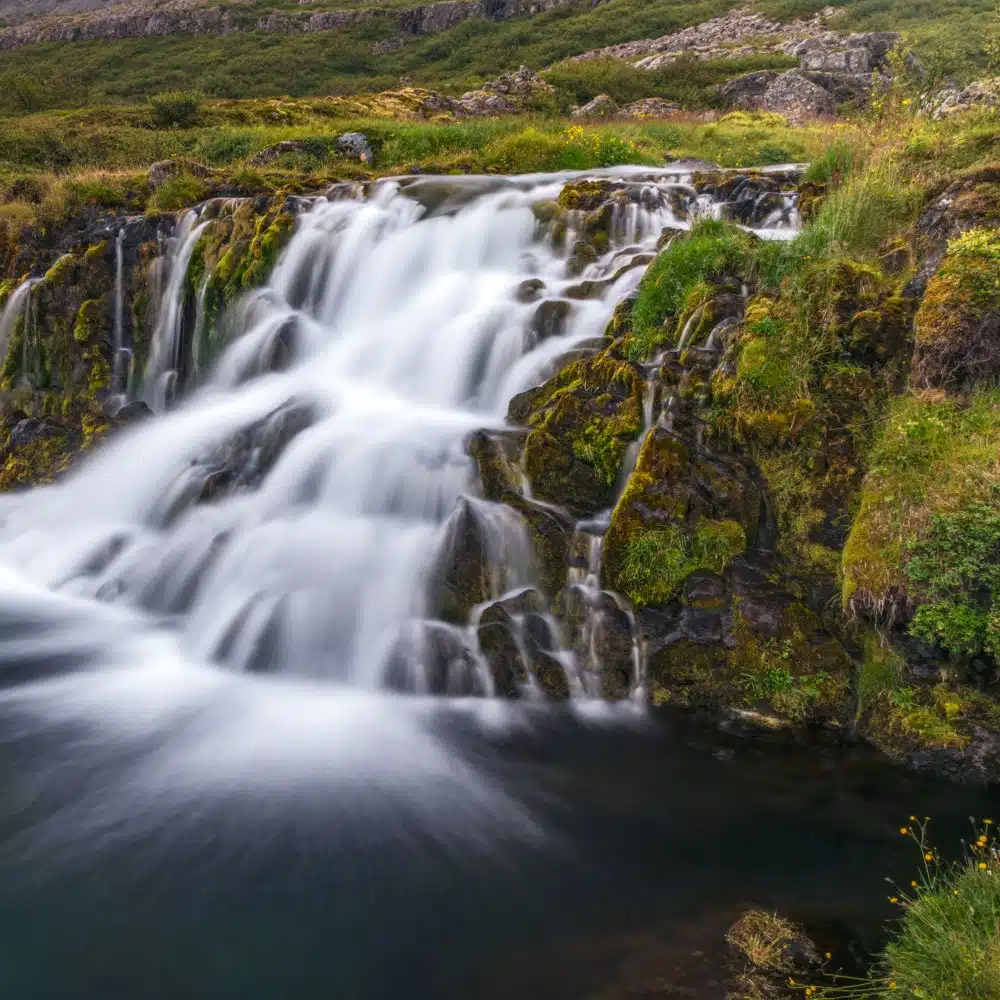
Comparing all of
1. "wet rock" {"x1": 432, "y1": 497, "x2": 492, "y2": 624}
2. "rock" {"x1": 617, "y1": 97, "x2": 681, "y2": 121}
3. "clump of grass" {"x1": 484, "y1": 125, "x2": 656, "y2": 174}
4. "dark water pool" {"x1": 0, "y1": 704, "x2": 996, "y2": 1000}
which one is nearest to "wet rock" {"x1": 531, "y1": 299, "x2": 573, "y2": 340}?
"wet rock" {"x1": 432, "y1": 497, "x2": 492, "y2": 624}

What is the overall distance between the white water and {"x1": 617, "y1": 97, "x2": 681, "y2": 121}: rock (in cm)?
1278

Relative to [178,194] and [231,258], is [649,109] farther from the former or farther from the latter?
[231,258]

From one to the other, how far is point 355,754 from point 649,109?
26.6 meters

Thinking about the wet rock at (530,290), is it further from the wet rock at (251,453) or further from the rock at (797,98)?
the rock at (797,98)

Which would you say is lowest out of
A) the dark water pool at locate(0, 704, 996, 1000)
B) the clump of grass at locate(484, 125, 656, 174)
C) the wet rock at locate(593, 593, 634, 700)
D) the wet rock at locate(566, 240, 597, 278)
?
the dark water pool at locate(0, 704, 996, 1000)

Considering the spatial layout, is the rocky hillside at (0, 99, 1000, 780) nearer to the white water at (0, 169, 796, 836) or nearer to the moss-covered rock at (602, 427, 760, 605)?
the moss-covered rock at (602, 427, 760, 605)

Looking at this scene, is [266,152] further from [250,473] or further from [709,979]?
[709,979]

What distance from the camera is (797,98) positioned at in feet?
86.6

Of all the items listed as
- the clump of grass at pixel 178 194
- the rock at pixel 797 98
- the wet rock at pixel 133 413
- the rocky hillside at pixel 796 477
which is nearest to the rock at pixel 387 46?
the rock at pixel 797 98

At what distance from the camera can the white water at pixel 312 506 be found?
247 inches

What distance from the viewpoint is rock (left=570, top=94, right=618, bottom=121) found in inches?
981

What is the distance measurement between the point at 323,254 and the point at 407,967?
1039cm

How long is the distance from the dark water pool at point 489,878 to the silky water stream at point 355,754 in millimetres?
18

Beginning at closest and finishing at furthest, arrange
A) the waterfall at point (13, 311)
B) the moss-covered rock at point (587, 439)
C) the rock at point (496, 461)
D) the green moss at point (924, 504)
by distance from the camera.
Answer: the green moss at point (924, 504) < the moss-covered rock at point (587, 439) < the rock at point (496, 461) < the waterfall at point (13, 311)
